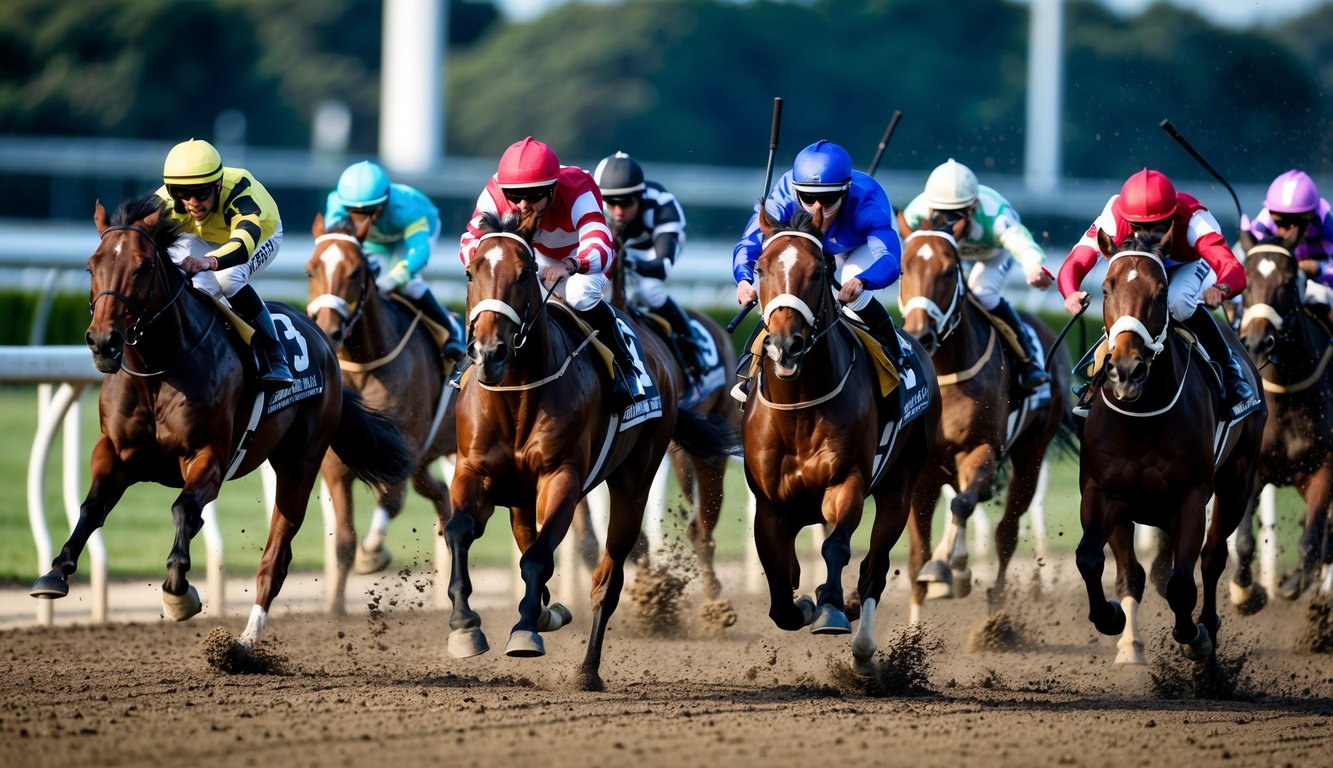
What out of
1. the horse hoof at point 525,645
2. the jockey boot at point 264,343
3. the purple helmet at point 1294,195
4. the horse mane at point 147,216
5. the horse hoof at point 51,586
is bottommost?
the horse hoof at point 525,645

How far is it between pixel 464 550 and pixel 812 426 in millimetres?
1408

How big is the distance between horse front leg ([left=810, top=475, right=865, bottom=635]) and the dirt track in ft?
1.03

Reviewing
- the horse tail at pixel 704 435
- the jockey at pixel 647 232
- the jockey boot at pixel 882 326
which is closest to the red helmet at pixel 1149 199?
the jockey boot at pixel 882 326

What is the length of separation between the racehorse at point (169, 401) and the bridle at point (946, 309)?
9.68 ft

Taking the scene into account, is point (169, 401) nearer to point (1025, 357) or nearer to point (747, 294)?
point (747, 294)

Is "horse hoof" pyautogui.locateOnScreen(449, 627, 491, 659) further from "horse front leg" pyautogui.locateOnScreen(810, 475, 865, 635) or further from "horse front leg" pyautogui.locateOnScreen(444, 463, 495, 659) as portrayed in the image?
"horse front leg" pyautogui.locateOnScreen(810, 475, 865, 635)

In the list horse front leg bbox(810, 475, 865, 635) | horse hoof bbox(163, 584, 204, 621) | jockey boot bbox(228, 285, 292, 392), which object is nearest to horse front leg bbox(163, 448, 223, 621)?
horse hoof bbox(163, 584, 204, 621)

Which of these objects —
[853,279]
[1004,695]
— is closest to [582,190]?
[853,279]

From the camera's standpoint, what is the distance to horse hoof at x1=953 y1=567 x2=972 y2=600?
892cm

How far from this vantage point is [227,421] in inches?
280

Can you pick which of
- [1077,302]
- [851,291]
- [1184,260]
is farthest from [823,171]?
[1184,260]

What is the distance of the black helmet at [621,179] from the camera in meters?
9.49

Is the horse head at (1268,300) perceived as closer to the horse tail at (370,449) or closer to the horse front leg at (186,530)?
the horse tail at (370,449)

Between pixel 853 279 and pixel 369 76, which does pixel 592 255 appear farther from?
pixel 369 76
